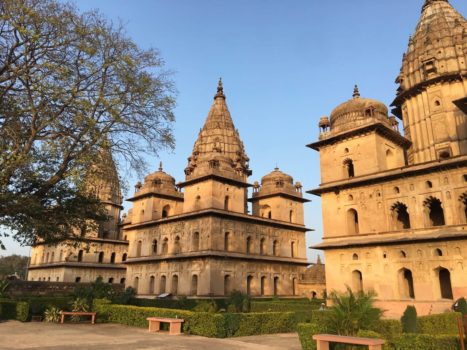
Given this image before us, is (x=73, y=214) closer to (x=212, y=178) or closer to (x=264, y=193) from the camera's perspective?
(x=212, y=178)

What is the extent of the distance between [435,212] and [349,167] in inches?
244

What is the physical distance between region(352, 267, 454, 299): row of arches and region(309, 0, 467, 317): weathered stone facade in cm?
5

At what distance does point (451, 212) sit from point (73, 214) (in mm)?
19674

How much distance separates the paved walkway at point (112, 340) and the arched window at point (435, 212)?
38.8 feet

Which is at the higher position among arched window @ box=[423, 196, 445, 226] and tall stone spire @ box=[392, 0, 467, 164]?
tall stone spire @ box=[392, 0, 467, 164]

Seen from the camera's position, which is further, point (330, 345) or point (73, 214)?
point (73, 214)

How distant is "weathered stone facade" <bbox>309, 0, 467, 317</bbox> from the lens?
821 inches

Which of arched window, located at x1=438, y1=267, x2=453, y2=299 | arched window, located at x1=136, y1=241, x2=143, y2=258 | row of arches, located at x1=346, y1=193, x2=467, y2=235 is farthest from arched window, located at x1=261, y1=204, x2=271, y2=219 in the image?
arched window, located at x1=438, y1=267, x2=453, y2=299

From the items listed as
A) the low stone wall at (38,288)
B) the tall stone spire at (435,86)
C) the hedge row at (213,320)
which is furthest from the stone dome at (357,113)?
the low stone wall at (38,288)

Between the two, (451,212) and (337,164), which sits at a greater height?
(337,164)

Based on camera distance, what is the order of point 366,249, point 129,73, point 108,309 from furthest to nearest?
point 366,249
point 108,309
point 129,73

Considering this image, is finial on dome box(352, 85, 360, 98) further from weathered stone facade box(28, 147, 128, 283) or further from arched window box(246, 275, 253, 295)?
weathered stone facade box(28, 147, 128, 283)

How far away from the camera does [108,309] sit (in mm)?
19531

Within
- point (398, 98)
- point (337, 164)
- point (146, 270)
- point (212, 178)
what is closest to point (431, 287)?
point (337, 164)
